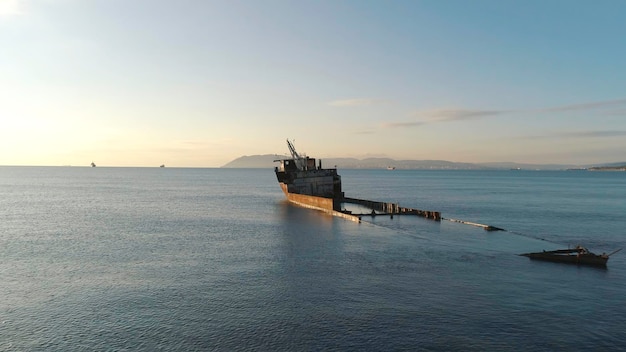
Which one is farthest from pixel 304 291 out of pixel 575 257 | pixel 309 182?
pixel 309 182

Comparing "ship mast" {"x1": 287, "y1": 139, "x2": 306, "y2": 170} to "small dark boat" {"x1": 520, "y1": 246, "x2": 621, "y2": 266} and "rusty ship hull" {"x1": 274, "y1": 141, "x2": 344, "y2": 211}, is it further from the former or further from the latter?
"small dark boat" {"x1": 520, "y1": 246, "x2": 621, "y2": 266}

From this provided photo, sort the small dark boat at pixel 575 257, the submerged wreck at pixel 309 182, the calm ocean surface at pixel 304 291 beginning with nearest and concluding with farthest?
the calm ocean surface at pixel 304 291, the small dark boat at pixel 575 257, the submerged wreck at pixel 309 182

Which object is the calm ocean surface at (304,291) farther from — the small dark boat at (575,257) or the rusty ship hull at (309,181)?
the rusty ship hull at (309,181)

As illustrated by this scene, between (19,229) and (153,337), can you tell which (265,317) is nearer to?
(153,337)

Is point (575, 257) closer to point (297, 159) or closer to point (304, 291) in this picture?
point (304, 291)

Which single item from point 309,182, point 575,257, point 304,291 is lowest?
point 304,291

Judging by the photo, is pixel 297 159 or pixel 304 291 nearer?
pixel 304 291

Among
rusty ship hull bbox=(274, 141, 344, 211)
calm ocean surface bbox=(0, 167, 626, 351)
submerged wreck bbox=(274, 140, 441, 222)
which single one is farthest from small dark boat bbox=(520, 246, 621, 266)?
rusty ship hull bbox=(274, 141, 344, 211)

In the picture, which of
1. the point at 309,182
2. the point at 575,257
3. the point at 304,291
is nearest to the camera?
the point at 304,291

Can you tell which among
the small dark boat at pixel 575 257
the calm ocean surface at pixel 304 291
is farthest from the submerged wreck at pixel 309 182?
the small dark boat at pixel 575 257

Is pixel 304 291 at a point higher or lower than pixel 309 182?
lower

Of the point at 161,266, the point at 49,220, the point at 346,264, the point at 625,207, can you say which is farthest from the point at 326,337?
the point at 625,207

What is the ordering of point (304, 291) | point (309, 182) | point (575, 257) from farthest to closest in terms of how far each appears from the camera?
point (309, 182)
point (575, 257)
point (304, 291)
